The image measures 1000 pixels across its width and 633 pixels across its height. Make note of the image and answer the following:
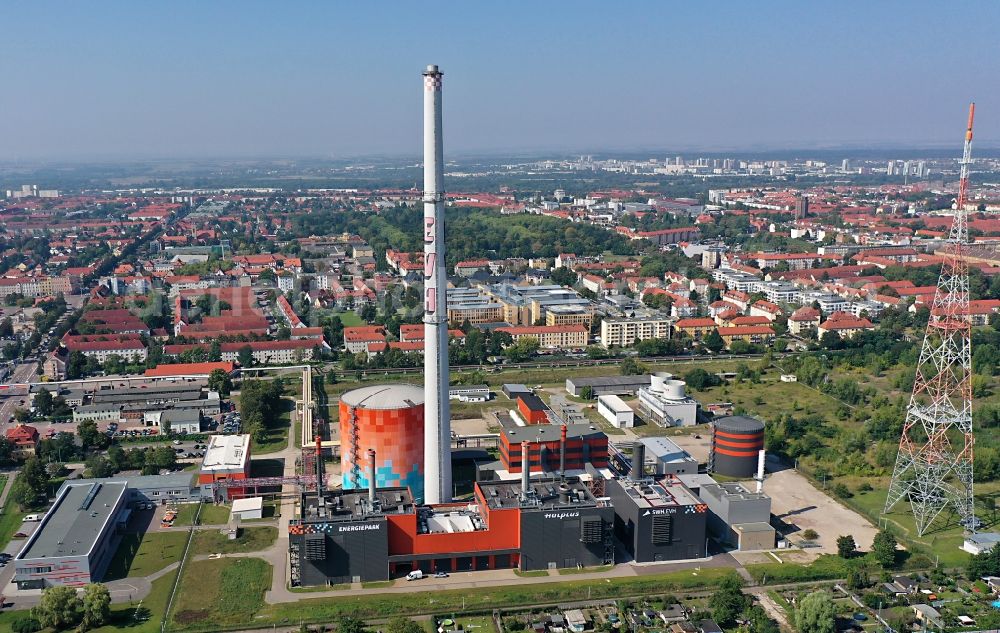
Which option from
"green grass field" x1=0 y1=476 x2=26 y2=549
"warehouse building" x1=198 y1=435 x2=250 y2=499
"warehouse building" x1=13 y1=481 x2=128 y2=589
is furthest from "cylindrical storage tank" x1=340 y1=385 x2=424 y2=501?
"green grass field" x1=0 y1=476 x2=26 y2=549

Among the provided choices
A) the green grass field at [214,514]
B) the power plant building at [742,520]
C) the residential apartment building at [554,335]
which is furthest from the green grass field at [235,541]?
the residential apartment building at [554,335]

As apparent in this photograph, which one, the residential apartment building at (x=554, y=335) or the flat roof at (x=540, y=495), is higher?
the flat roof at (x=540, y=495)

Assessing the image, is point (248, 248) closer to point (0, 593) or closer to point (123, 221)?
point (123, 221)

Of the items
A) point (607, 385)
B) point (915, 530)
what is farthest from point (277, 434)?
point (915, 530)

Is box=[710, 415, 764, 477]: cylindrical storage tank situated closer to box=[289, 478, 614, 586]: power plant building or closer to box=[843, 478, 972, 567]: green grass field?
box=[843, 478, 972, 567]: green grass field

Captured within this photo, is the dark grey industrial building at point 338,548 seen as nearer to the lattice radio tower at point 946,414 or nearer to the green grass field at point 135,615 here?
the green grass field at point 135,615

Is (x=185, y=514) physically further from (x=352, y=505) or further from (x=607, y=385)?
A: (x=607, y=385)

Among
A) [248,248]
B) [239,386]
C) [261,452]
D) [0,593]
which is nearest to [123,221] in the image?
[248,248]
